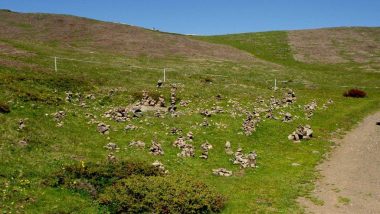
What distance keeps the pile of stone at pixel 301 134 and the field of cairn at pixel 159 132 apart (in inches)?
4.2

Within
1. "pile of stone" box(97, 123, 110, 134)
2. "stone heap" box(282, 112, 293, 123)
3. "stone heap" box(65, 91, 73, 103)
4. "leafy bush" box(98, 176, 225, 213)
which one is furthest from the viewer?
"stone heap" box(282, 112, 293, 123)

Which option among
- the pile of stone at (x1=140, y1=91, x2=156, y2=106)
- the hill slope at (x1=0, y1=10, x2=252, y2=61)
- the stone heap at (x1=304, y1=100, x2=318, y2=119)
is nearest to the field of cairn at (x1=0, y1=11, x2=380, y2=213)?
the stone heap at (x1=304, y1=100, x2=318, y2=119)

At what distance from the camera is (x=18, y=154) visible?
26.1m

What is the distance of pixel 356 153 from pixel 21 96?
28884 mm

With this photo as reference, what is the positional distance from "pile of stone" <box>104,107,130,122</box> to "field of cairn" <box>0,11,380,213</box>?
0.47 feet

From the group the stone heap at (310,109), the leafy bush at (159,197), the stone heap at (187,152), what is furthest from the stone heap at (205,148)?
the stone heap at (310,109)

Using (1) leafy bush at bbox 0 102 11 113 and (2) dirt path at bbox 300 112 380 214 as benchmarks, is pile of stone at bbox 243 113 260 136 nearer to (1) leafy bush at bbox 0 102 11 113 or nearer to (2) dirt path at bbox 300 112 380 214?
(2) dirt path at bbox 300 112 380 214

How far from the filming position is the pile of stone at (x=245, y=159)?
29.8m

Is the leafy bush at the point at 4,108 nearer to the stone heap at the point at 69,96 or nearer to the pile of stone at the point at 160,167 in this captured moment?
the stone heap at the point at 69,96

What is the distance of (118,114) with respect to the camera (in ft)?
121

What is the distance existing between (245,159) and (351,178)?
23.8ft

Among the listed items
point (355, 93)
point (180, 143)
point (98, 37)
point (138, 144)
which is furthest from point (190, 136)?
point (98, 37)

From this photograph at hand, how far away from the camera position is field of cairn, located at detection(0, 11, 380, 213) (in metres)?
22.5

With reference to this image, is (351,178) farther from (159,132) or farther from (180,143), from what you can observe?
(159,132)
